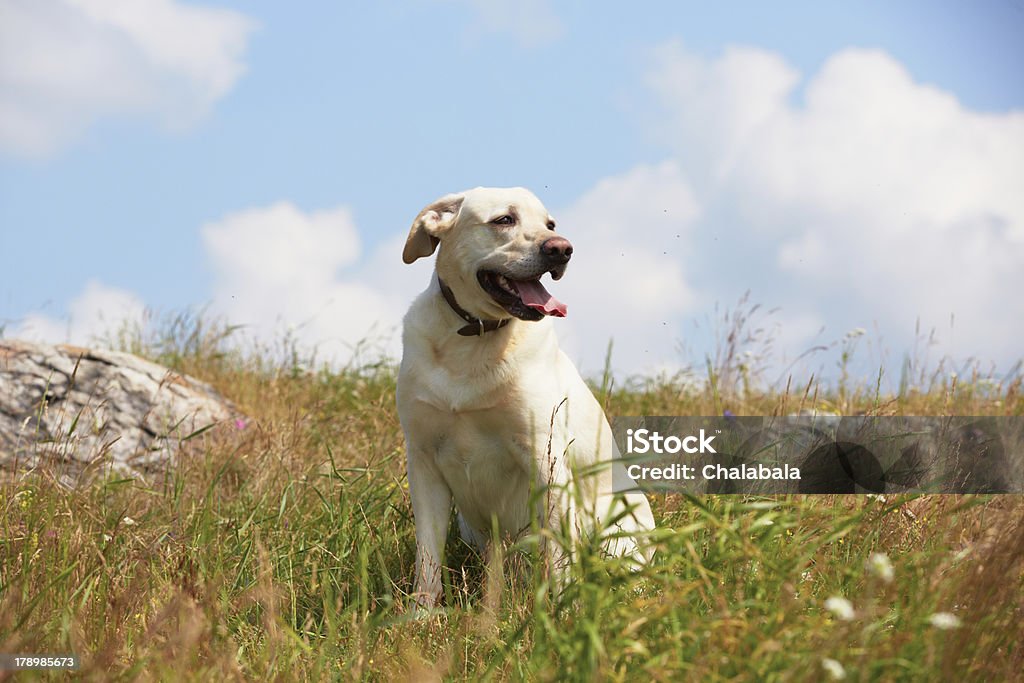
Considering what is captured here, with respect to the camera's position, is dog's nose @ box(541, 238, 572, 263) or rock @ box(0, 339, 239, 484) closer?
dog's nose @ box(541, 238, 572, 263)

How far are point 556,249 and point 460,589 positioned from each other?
4.27 ft

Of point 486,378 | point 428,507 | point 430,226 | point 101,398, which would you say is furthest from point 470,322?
point 101,398

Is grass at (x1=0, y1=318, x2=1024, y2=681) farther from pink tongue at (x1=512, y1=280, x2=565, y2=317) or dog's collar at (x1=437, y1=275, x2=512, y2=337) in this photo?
dog's collar at (x1=437, y1=275, x2=512, y2=337)

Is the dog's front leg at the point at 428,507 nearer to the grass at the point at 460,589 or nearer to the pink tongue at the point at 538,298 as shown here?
the grass at the point at 460,589

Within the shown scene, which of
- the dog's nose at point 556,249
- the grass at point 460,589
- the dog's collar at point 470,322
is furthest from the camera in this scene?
the dog's collar at point 470,322

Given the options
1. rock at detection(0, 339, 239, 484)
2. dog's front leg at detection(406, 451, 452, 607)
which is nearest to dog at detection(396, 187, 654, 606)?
dog's front leg at detection(406, 451, 452, 607)

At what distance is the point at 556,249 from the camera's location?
3439 millimetres

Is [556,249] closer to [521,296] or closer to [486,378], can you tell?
[521,296]

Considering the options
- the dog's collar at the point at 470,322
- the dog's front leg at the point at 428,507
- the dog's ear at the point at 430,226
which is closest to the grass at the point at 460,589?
the dog's front leg at the point at 428,507

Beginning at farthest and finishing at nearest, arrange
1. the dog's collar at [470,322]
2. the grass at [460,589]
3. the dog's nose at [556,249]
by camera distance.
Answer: the dog's collar at [470,322], the dog's nose at [556,249], the grass at [460,589]

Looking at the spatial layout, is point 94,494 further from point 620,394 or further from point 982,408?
point 982,408

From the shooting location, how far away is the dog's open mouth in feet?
11.4

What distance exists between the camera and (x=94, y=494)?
380 centimetres

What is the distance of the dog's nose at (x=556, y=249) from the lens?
3.43 meters
